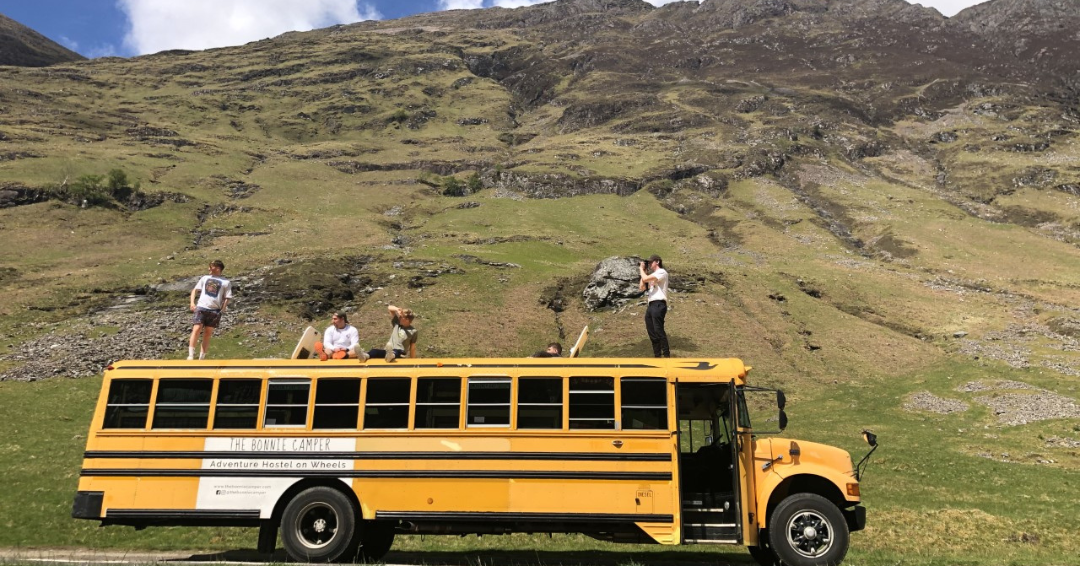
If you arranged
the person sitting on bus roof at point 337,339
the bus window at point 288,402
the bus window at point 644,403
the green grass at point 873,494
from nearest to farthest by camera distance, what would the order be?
the bus window at point 644,403
the bus window at point 288,402
the person sitting on bus roof at point 337,339
the green grass at point 873,494

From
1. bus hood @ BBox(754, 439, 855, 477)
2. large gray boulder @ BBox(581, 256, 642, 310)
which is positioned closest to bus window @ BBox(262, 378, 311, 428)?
bus hood @ BBox(754, 439, 855, 477)

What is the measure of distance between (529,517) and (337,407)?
15.2 ft

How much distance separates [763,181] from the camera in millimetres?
135750

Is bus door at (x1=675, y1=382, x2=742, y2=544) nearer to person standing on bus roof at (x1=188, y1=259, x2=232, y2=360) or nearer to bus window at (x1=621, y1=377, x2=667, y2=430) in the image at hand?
bus window at (x1=621, y1=377, x2=667, y2=430)

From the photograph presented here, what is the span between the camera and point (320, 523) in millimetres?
13289

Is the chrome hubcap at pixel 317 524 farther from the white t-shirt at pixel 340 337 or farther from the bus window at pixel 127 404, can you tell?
the bus window at pixel 127 404

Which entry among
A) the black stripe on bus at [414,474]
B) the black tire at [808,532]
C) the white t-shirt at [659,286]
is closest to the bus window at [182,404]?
the black stripe on bus at [414,474]

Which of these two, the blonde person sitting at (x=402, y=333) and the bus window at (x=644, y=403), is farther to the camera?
the blonde person sitting at (x=402, y=333)

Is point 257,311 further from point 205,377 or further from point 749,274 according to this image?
point 749,274

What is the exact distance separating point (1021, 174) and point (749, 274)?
110082 mm

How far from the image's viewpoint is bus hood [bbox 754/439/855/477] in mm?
12984

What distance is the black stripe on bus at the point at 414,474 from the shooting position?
12.8m

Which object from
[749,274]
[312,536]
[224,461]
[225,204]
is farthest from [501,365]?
[225,204]

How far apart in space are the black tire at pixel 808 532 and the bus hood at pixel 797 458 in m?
0.59
